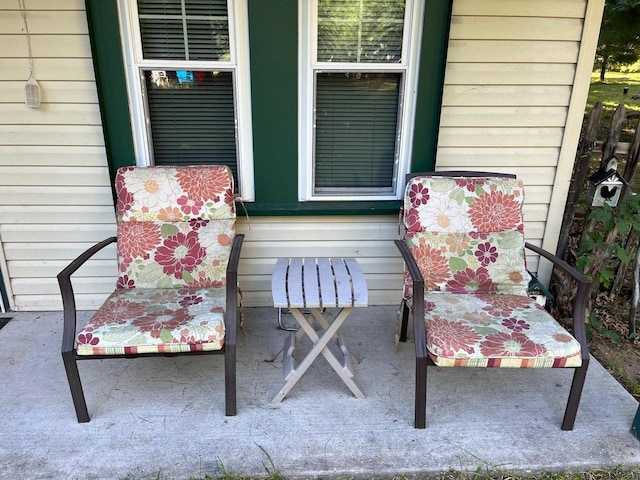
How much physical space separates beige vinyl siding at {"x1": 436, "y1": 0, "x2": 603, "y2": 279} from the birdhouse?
175 millimetres

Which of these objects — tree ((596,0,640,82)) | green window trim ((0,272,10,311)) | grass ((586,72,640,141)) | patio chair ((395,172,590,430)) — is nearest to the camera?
patio chair ((395,172,590,430))

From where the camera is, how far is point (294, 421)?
1.94 meters

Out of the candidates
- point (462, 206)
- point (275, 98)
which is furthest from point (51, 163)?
point (462, 206)

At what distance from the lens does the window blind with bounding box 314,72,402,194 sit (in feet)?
8.32

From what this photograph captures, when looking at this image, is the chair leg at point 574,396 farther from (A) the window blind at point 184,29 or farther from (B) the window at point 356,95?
(A) the window blind at point 184,29

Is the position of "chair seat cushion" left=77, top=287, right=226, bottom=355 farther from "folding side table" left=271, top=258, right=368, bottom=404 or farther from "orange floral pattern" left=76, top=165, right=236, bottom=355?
"folding side table" left=271, top=258, right=368, bottom=404

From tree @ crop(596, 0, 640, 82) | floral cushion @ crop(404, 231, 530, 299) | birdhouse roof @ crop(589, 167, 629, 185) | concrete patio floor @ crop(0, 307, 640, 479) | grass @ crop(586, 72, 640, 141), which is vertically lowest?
concrete patio floor @ crop(0, 307, 640, 479)

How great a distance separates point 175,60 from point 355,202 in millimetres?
1317

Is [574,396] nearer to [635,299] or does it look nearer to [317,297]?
[317,297]

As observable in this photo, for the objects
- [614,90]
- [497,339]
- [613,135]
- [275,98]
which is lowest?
[497,339]

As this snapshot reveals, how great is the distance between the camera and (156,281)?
2.31m

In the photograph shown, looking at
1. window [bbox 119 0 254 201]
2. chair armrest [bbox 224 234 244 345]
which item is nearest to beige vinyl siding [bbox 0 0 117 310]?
window [bbox 119 0 254 201]

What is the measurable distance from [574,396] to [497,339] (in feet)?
1.42

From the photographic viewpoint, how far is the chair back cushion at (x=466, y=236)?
232 cm
